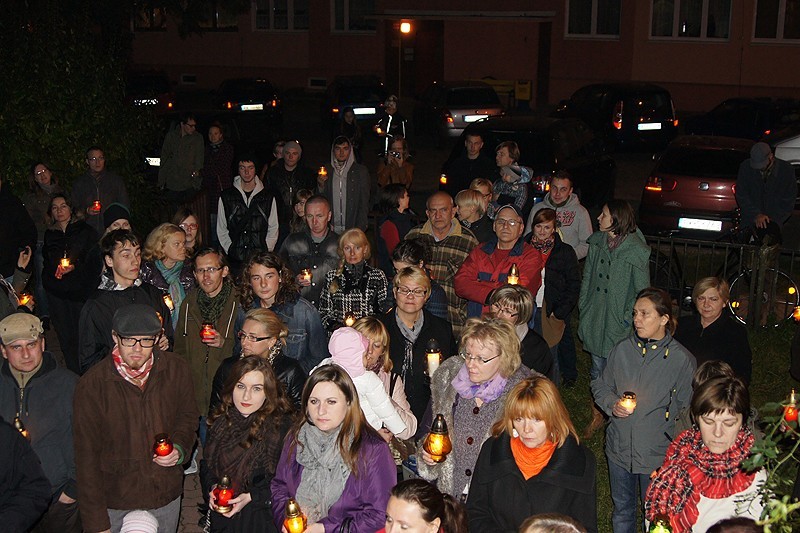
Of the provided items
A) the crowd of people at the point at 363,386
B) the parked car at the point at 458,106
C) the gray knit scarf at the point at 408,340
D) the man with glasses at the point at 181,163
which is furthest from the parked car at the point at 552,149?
the parked car at the point at 458,106

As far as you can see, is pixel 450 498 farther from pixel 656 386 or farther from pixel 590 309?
pixel 590 309

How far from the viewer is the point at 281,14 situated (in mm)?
38500

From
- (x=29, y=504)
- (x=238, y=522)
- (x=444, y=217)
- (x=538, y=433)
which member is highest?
(x=444, y=217)

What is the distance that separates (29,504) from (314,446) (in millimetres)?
1520

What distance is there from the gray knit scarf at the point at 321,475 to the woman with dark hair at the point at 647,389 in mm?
1978

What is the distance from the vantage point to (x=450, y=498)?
4.77 m

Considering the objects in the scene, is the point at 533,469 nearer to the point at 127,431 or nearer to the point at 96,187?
the point at 127,431

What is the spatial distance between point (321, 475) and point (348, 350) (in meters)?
0.93

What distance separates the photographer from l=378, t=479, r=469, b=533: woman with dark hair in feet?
14.8

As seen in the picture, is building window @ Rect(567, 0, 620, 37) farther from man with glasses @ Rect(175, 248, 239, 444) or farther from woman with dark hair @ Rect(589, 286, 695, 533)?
woman with dark hair @ Rect(589, 286, 695, 533)

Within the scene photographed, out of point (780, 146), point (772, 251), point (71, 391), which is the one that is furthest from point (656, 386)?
point (780, 146)

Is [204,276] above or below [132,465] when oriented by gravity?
above

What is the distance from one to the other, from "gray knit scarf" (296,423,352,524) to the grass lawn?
3142mm

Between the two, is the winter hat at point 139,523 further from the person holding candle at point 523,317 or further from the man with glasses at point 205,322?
the person holding candle at point 523,317
